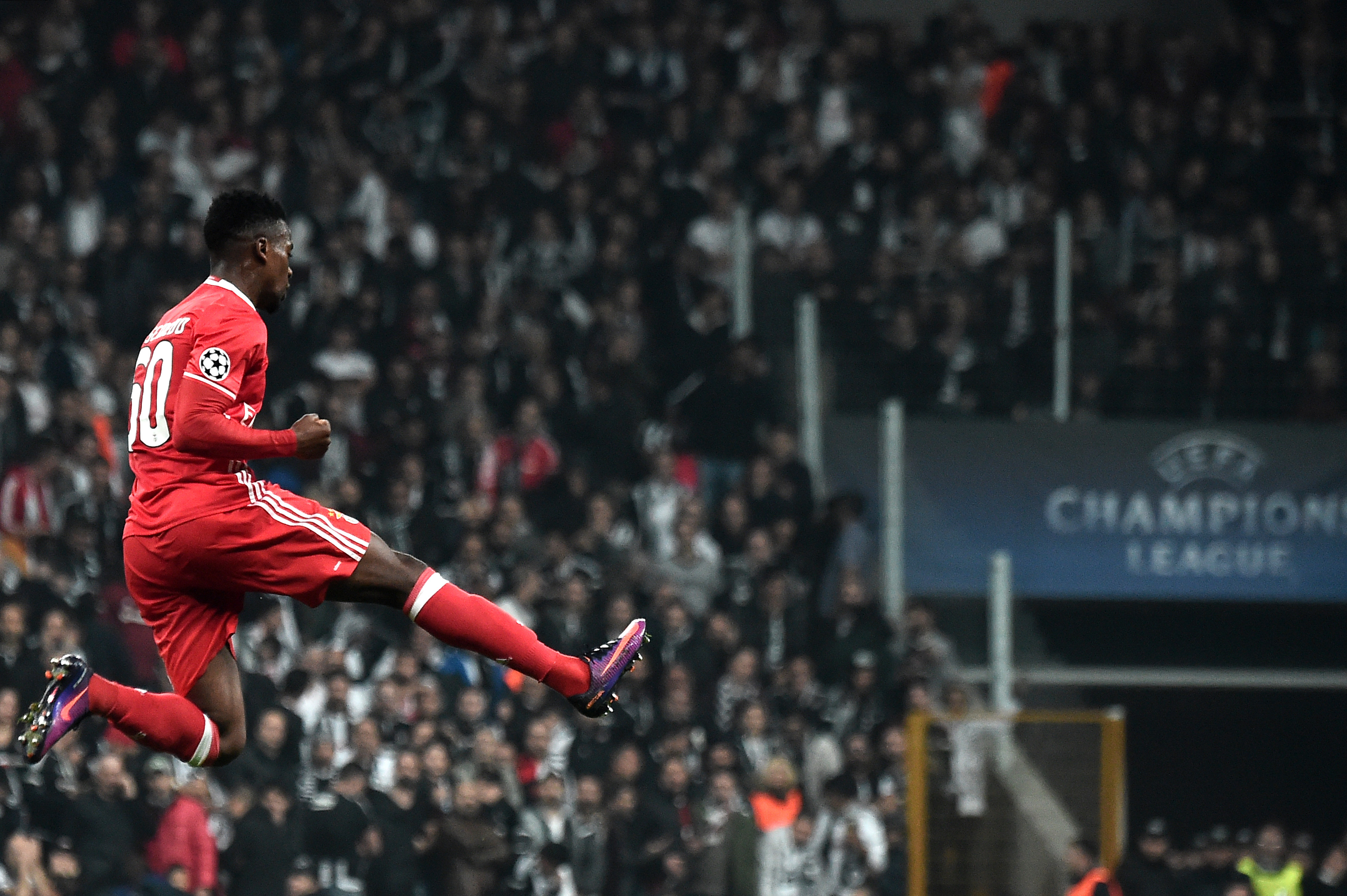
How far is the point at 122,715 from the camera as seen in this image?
6.10 m

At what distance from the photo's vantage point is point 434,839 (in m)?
11.0

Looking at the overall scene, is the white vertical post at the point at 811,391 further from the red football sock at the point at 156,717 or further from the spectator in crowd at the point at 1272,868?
the red football sock at the point at 156,717

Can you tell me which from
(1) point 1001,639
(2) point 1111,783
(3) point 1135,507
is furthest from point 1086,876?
(3) point 1135,507

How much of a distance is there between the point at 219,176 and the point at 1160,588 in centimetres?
677

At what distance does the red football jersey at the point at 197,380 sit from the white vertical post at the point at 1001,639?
7132 millimetres

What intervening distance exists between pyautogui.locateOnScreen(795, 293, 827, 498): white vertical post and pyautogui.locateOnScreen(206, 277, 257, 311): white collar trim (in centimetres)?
766

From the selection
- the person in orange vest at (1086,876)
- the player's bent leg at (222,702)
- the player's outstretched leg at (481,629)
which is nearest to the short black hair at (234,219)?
the player's outstretched leg at (481,629)

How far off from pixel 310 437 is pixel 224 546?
450 mm

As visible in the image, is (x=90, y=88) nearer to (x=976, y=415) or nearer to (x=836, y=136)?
(x=836, y=136)

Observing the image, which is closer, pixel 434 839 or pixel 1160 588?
pixel 434 839


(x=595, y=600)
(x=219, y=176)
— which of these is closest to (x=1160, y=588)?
(x=595, y=600)

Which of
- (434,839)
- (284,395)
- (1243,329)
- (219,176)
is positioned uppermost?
(219,176)

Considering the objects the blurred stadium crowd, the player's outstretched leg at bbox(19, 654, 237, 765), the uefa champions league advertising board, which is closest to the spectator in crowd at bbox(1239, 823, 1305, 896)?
the blurred stadium crowd

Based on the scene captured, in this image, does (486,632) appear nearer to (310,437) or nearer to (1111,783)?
(310,437)
